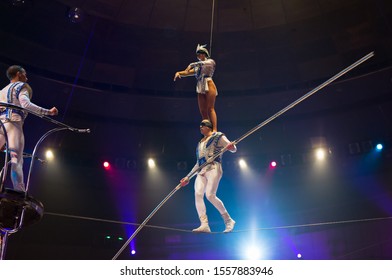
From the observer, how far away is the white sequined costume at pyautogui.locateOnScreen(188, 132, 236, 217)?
6629mm

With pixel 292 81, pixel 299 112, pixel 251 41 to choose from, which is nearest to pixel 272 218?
pixel 299 112

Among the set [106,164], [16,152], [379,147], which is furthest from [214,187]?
[379,147]

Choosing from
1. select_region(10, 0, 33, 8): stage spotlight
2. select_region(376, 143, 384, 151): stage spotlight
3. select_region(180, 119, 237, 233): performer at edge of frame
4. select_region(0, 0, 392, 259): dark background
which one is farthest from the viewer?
select_region(376, 143, 384, 151): stage spotlight

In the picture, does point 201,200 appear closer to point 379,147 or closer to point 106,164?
point 106,164

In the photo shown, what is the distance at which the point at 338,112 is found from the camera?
41.1 feet

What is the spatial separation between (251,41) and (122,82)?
362 cm

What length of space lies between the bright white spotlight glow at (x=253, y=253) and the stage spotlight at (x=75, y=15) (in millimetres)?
7408

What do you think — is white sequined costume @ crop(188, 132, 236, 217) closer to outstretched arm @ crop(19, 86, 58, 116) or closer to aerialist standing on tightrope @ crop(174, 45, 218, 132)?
aerialist standing on tightrope @ crop(174, 45, 218, 132)

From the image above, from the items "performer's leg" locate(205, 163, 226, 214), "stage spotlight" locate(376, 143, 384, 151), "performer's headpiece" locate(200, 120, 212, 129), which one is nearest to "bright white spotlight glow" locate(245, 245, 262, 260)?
"stage spotlight" locate(376, 143, 384, 151)

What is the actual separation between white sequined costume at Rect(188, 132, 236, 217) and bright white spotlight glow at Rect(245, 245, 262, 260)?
6040 millimetres

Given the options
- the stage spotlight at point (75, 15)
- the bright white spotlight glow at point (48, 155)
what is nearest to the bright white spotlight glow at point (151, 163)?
the bright white spotlight glow at point (48, 155)

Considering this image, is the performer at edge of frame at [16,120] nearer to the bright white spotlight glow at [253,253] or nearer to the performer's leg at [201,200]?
the performer's leg at [201,200]

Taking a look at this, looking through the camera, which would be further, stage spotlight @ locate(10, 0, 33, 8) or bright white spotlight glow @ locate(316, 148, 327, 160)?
bright white spotlight glow @ locate(316, 148, 327, 160)

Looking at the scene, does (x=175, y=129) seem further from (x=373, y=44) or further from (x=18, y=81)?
(x=18, y=81)
